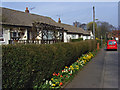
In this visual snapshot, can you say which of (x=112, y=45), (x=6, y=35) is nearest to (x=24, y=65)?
→ (x=6, y=35)

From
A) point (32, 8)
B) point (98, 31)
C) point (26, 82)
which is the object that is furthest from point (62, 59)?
point (98, 31)

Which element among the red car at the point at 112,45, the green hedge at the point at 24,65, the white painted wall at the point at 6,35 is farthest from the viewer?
the red car at the point at 112,45

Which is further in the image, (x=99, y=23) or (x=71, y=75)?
(x=99, y=23)

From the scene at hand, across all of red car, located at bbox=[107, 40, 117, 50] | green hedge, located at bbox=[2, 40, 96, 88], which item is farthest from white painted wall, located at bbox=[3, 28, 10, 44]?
red car, located at bbox=[107, 40, 117, 50]

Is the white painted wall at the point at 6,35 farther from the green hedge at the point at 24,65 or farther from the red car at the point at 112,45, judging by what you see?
the red car at the point at 112,45

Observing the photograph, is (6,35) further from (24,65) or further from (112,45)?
(112,45)

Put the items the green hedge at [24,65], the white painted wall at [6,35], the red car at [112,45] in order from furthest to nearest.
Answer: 1. the red car at [112,45]
2. the white painted wall at [6,35]
3. the green hedge at [24,65]

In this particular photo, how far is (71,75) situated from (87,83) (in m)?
1.15

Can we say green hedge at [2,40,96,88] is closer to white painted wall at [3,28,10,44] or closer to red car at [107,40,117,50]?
white painted wall at [3,28,10,44]

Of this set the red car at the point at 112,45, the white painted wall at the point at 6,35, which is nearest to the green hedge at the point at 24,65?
the white painted wall at the point at 6,35

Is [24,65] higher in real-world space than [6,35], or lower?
lower

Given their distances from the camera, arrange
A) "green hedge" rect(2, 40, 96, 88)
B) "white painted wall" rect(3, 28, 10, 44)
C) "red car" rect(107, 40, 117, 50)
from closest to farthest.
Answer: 1. "green hedge" rect(2, 40, 96, 88)
2. "white painted wall" rect(3, 28, 10, 44)
3. "red car" rect(107, 40, 117, 50)

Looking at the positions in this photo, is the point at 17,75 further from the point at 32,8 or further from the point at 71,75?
the point at 32,8

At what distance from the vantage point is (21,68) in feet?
12.6
